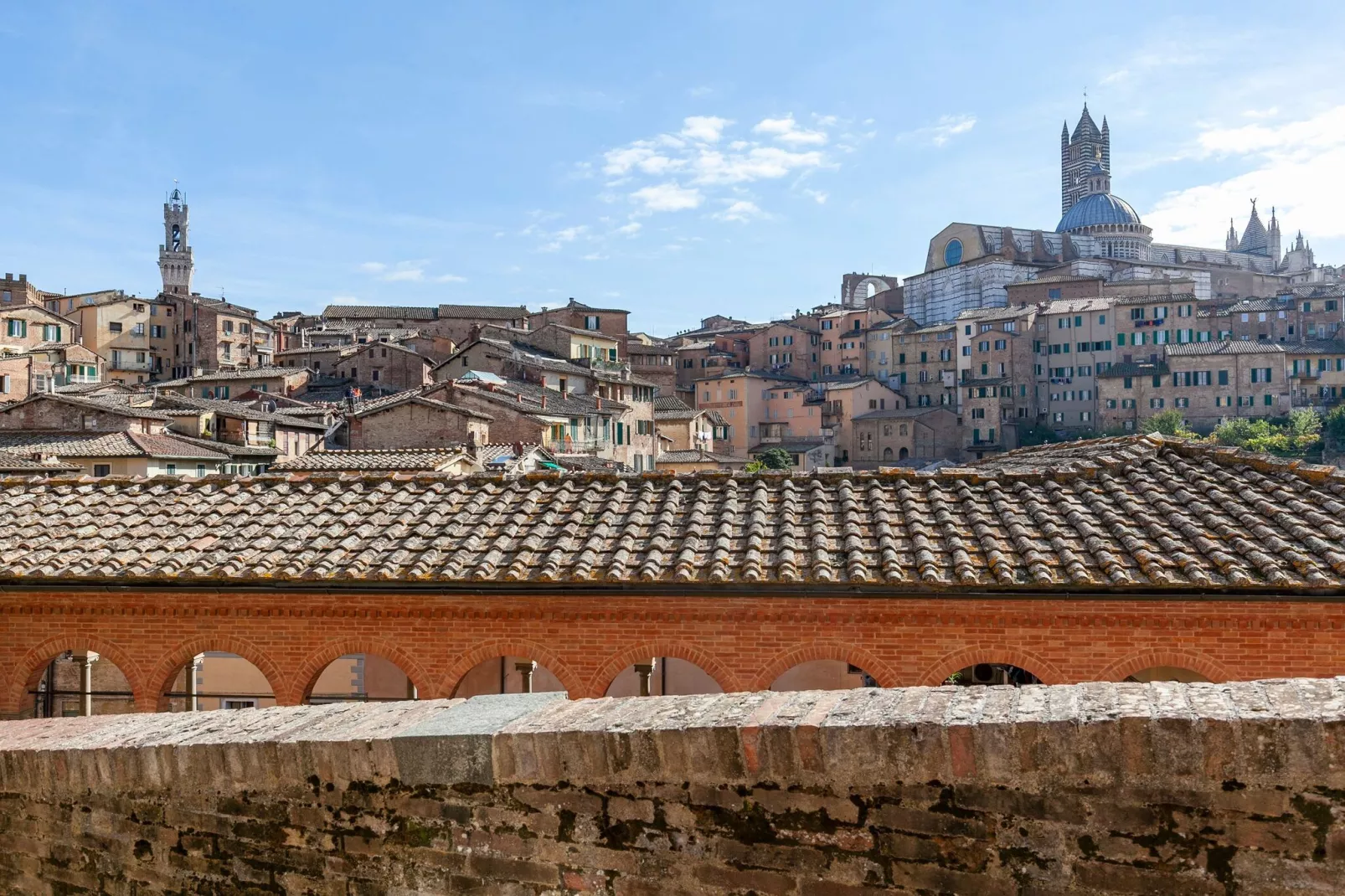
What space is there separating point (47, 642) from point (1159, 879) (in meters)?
11.6

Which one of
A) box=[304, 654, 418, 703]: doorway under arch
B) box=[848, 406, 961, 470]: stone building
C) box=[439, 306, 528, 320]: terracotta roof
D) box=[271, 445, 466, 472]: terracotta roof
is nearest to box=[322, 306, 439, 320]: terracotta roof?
box=[439, 306, 528, 320]: terracotta roof

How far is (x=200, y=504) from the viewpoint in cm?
1323

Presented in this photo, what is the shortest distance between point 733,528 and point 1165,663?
14.3ft

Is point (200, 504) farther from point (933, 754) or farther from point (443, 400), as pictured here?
point (443, 400)

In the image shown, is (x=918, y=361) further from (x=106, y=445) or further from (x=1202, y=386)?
(x=106, y=445)

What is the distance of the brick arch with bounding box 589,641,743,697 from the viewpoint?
1055 cm

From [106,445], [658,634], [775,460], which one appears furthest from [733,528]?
[775,460]

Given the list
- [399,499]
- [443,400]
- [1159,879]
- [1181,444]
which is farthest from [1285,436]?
[1159,879]

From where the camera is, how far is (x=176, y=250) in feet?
497

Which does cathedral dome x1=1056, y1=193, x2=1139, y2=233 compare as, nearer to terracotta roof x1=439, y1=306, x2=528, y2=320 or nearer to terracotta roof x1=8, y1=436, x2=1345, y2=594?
terracotta roof x1=439, y1=306, x2=528, y2=320

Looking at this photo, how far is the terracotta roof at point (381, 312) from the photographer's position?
343 feet

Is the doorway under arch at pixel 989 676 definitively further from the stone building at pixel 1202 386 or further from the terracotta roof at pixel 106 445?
the stone building at pixel 1202 386

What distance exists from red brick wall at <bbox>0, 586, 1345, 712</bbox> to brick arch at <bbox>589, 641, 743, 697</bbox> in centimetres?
1

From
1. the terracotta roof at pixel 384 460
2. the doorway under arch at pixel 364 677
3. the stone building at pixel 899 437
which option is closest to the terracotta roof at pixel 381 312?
the stone building at pixel 899 437
